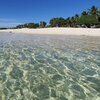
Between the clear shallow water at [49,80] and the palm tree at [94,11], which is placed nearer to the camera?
the clear shallow water at [49,80]

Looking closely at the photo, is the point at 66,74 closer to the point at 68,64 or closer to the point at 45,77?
the point at 45,77

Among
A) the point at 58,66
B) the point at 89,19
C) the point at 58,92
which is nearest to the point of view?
the point at 58,92

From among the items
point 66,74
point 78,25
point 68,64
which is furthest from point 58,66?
point 78,25

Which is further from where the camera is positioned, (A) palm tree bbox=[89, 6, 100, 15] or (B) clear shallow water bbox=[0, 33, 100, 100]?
(A) palm tree bbox=[89, 6, 100, 15]

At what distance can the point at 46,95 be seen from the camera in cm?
823

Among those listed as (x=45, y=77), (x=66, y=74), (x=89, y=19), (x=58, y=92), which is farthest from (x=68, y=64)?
(x=89, y=19)

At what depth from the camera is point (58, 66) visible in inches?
514

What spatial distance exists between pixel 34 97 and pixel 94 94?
89.2 inches

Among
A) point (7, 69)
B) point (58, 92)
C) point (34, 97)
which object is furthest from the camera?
point (7, 69)

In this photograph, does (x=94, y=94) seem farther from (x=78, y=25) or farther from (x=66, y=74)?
(x=78, y=25)

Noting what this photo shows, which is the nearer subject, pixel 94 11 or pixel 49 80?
pixel 49 80

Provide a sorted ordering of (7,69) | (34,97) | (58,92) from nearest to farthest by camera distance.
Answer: (34,97) < (58,92) < (7,69)

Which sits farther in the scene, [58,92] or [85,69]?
[85,69]

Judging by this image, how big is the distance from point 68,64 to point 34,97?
596 cm
